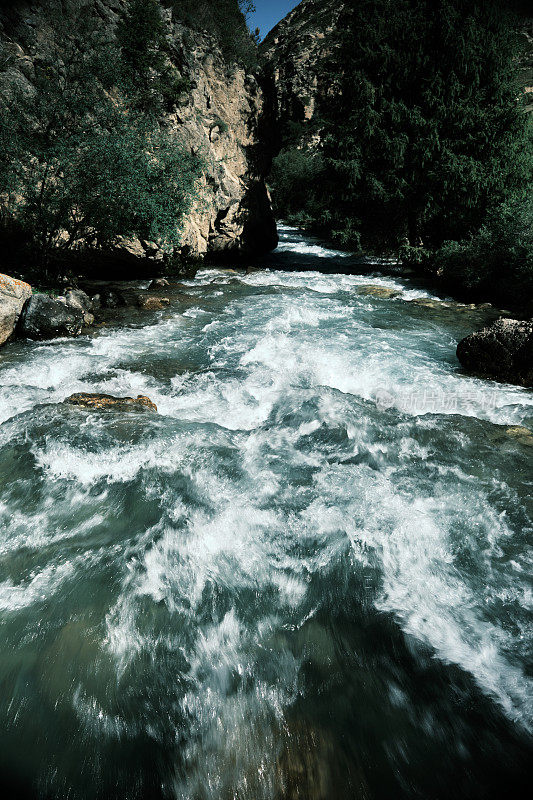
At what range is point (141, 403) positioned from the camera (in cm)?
559

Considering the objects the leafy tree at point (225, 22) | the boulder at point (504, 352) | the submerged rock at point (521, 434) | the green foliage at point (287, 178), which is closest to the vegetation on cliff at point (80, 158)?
the leafy tree at point (225, 22)

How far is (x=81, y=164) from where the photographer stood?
9977 mm

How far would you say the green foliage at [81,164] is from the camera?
979cm

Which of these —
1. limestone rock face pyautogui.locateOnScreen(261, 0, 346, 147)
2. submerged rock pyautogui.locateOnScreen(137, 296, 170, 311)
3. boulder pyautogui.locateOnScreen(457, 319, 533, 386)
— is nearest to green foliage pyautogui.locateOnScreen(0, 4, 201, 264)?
submerged rock pyautogui.locateOnScreen(137, 296, 170, 311)

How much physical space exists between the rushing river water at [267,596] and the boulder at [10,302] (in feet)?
8.11

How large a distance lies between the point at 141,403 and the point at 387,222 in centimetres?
1533

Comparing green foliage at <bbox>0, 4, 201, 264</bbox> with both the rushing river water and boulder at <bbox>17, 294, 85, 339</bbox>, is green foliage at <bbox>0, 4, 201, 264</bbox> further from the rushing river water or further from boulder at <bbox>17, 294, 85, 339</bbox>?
the rushing river water

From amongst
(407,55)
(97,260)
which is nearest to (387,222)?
(407,55)

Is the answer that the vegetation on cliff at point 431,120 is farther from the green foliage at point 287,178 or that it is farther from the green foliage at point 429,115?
the green foliage at point 287,178

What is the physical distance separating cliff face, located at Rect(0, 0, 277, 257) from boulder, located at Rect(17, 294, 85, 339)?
18.5 ft

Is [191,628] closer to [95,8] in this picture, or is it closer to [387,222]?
[387,222]

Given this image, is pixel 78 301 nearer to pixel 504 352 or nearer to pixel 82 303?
pixel 82 303

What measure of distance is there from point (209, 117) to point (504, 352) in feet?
59.3

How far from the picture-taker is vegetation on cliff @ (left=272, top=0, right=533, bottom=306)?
14.6 m
